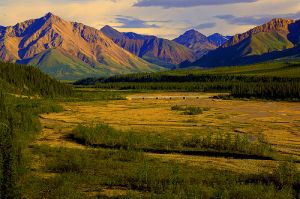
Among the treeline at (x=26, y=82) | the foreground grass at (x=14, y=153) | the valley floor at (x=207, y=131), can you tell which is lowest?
the valley floor at (x=207, y=131)

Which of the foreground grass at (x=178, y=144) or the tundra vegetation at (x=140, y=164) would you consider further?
the foreground grass at (x=178, y=144)

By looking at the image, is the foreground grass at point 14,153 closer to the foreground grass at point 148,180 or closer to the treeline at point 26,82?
the foreground grass at point 148,180

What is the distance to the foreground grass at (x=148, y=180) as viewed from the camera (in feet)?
111

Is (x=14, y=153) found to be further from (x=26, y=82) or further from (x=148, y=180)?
(x=26, y=82)

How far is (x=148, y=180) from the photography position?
37.8 m

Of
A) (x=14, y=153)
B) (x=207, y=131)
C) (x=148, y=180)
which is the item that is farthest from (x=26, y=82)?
(x=148, y=180)

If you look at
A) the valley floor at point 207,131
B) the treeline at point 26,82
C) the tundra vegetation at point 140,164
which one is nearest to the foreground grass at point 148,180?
the tundra vegetation at point 140,164

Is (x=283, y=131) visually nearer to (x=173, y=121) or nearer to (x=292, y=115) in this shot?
(x=173, y=121)

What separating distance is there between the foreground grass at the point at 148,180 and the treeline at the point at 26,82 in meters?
100.0

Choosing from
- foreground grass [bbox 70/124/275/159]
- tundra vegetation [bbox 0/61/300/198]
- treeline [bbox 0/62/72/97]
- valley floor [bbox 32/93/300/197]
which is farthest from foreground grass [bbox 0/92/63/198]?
treeline [bbox 0/62/72/97]

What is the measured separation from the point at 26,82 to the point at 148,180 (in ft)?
431

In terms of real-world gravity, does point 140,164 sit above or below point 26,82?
below

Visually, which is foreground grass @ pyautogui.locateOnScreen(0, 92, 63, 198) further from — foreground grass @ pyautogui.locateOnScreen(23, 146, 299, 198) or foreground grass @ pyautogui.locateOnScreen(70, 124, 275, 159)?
foreground grass @ pyautogui.locateOnScreen(70, 124, 275, 159)

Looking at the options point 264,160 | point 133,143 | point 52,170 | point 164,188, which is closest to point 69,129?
point 133,143
